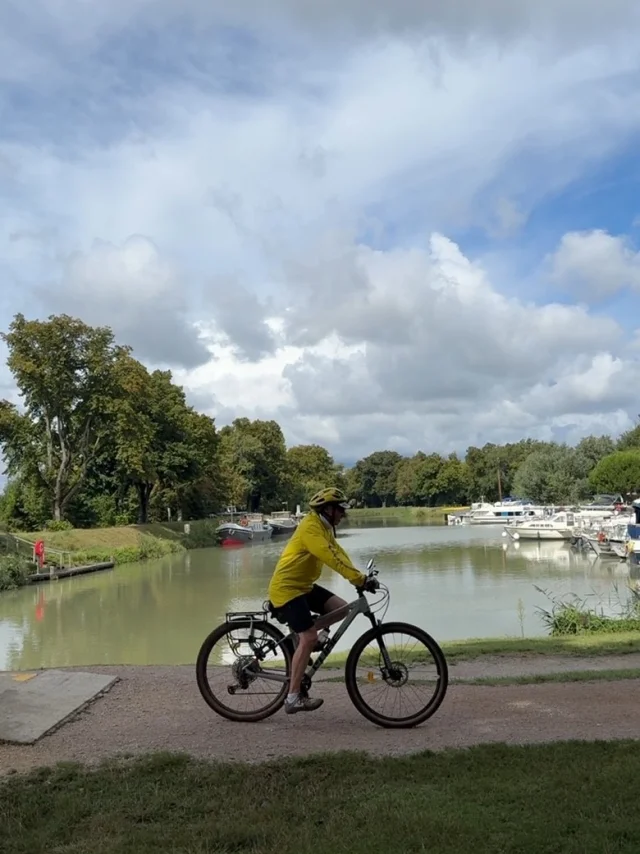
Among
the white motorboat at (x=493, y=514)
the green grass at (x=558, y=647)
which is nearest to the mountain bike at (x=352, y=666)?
the green grass at (x=558, y=647)

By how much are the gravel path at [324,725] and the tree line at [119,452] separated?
133ft

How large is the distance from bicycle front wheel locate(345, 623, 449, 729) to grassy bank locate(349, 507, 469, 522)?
101546 millimetres

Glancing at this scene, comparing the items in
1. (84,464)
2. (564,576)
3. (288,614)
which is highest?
(84,464)

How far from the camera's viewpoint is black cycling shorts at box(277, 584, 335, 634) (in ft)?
20.3

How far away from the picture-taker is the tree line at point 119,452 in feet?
153

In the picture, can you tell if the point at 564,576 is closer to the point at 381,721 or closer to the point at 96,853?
the point at 381,721

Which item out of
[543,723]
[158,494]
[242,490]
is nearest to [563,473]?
[242,490]

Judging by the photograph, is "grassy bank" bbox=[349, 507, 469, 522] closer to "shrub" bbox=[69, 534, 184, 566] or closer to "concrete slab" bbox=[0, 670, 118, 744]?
"shrub" bbox=[69, 534, 184, 566]

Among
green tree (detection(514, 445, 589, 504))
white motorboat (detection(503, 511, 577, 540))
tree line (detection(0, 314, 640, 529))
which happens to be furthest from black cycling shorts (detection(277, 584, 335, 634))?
green tree (detection(514, 445, 589, 504))

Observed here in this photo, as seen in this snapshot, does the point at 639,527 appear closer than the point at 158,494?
Yes

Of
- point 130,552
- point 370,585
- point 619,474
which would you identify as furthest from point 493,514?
point 370,585

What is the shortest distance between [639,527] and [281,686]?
31.6 metres

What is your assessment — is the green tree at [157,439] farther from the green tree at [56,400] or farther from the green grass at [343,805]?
the green grass at [343,805]

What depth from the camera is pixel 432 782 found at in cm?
441
